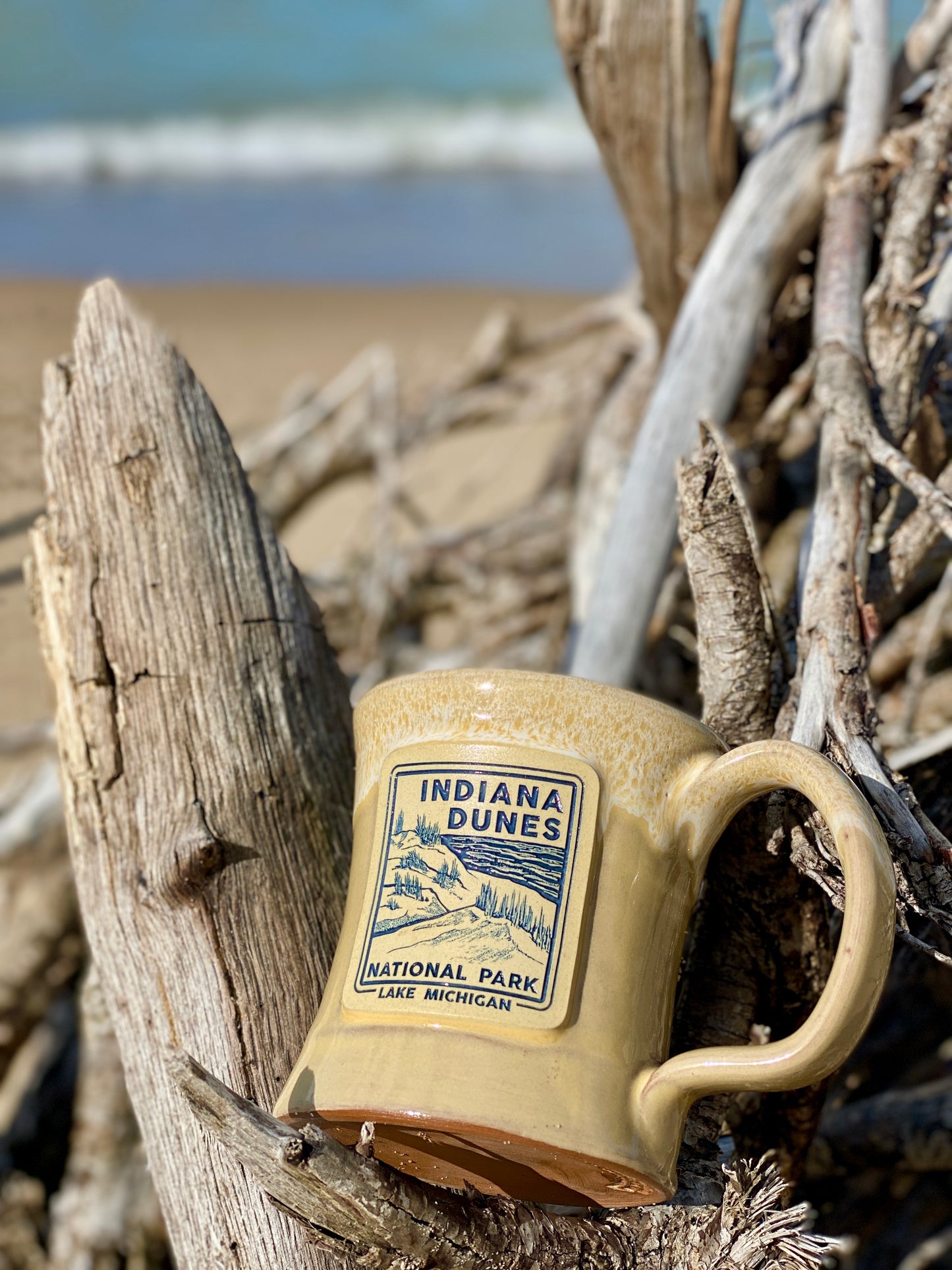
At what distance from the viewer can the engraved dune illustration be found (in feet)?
A: 2.63

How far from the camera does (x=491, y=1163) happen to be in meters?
0.82

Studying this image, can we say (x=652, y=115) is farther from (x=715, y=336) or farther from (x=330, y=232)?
(x=330, y=232)

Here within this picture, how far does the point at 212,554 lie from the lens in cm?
112

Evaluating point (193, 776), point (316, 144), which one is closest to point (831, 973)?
point (193, 776)

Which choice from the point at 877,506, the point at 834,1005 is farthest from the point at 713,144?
the point at 834,1005

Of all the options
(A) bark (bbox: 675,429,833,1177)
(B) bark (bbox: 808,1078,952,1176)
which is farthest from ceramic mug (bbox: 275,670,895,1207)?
(B) bark (bbox: 808,1078,952,1176)

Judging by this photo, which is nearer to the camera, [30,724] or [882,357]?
[882,357]

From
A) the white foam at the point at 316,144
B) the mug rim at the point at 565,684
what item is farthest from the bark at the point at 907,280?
the white foam at the point at 316,144

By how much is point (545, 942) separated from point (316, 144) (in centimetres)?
1149

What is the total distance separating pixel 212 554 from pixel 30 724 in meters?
1.49

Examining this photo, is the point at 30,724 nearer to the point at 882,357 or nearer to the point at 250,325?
the point at 882,357

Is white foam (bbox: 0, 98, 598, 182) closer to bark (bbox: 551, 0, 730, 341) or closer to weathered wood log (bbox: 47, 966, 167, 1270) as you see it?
bark (bbox: 551, 0, 730, 341)

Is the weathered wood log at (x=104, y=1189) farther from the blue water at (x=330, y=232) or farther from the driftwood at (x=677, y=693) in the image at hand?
the blue water at (x=330, y=232)

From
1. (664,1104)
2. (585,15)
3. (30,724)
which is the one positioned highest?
(585,15)
